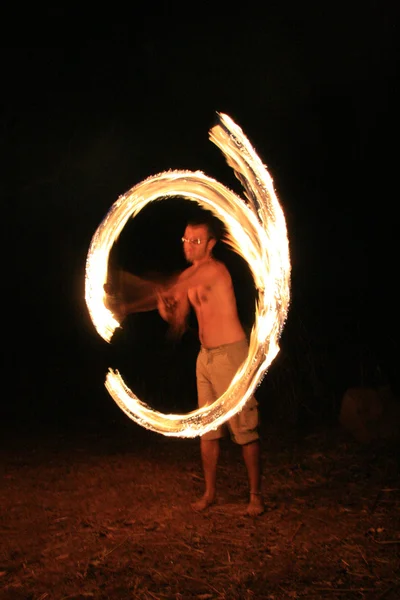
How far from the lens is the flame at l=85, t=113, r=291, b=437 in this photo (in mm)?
4902

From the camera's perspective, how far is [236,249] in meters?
5.64

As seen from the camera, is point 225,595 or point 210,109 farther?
point 210,109

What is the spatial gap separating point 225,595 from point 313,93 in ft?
26.0

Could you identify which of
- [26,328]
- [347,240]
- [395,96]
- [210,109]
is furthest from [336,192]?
[26,328]

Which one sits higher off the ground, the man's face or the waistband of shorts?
the man's face

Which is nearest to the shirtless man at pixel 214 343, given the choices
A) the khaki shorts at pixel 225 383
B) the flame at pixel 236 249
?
the khaki shorts at pixel 225 383

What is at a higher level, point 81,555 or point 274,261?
point 274,261

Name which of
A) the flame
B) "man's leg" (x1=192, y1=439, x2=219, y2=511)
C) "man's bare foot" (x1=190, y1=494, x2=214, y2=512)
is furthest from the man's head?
"man's bare foot" (x1=190, y1=494, x2=214, y2=512)

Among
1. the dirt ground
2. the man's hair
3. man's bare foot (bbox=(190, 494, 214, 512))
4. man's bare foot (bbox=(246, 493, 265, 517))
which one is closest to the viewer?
the dirt ground

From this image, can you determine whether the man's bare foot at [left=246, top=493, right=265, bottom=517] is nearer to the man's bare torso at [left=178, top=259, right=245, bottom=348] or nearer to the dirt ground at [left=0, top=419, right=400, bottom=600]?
the dirt ground at [left=0, top=419, right=400, bottom=600]

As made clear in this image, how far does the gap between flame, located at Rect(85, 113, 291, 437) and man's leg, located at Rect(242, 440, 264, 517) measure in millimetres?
304

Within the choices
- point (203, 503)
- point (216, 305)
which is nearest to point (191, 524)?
point (203, 503)

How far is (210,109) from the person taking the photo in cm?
1144

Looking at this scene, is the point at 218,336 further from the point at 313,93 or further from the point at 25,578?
the point at 313,93
